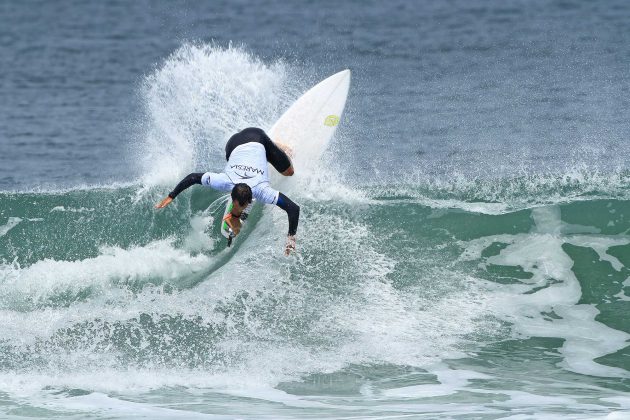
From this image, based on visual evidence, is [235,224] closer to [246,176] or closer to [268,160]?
[246,176]

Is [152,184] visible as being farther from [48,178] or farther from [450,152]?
[450,152]

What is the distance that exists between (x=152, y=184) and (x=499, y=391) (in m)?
6.28

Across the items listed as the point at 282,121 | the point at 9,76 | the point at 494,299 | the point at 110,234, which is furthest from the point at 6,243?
the point at 9,76

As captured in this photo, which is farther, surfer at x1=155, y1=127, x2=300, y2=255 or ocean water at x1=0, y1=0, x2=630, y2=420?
surfer at x1=155, y1=127, x2=300, y2=255

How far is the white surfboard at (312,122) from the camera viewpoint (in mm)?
13531

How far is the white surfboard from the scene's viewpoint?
44.4 ft

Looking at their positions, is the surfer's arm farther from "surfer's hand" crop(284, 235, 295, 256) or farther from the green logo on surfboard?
the green logo on surfboard

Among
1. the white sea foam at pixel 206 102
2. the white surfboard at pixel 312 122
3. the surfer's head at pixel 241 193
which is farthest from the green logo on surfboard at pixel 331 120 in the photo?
the surfer's head at pixel 241 193

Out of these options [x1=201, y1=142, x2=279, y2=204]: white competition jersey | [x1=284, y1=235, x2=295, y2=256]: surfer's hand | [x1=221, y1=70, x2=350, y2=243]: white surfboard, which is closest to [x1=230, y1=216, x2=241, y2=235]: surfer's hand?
[x1=201, y1=142, x2=279, y2=204]: white competition jersey

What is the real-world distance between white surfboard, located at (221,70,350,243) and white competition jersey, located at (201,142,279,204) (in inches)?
64.9

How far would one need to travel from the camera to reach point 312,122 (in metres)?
13.8

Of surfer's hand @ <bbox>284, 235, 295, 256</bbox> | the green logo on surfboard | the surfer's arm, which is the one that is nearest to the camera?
surfer's hand @ <bbox>284, 235, 295, 256</bbox>

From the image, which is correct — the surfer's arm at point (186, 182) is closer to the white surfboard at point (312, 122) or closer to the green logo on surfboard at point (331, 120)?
the white surfboard at point (312, 122)

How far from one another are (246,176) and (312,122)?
2.47m
